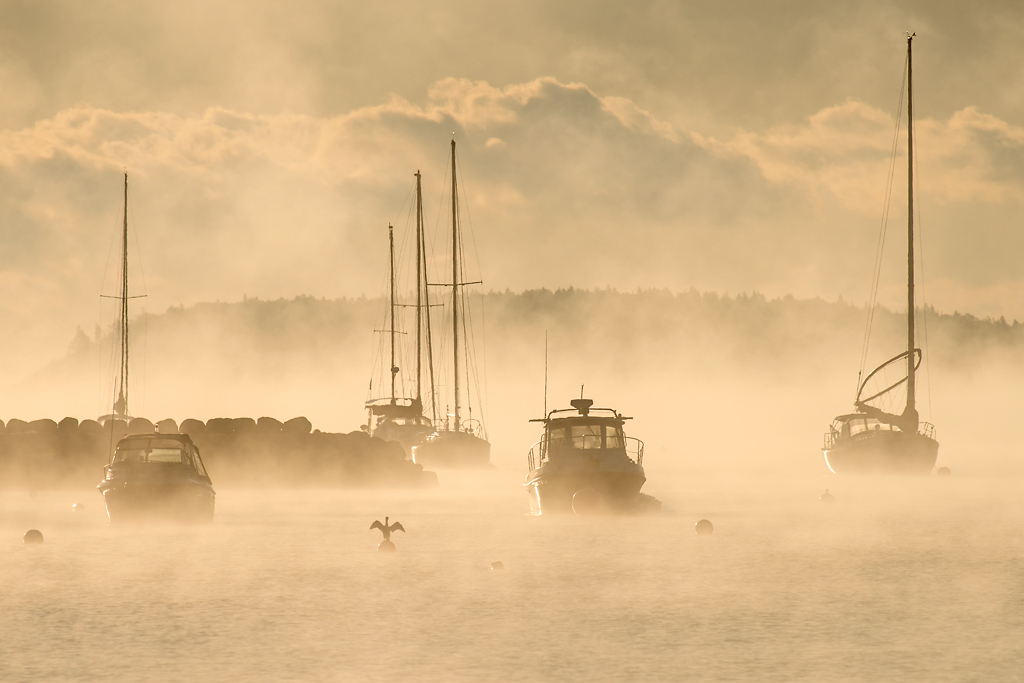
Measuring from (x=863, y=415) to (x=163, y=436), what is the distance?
36935 millimetres

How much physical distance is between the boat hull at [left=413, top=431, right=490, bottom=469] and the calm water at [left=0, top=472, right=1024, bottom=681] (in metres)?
26.0

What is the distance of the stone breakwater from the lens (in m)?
52.9

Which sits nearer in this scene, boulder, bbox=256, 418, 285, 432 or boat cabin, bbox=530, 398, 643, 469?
boat cabin, bbox=530, 398, 643, 469

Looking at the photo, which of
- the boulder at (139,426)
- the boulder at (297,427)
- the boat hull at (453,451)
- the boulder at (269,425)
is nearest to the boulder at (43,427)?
the boulder at (139,426)

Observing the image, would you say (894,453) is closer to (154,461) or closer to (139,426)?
(139,426)

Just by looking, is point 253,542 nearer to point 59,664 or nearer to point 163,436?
point 163,436

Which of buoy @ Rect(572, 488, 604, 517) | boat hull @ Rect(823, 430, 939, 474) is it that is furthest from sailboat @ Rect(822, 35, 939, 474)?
buoy @ Rect(572, 488, 604, 517)

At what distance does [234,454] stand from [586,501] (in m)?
24.4

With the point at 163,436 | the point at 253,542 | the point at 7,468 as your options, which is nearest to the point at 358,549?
the point at 253,542

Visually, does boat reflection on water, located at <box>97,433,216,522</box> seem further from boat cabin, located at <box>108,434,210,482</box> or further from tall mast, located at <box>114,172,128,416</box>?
tall mast, located at <box>114,172,128,416</box>

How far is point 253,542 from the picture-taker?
30.0 meters

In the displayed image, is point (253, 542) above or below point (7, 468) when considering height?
below

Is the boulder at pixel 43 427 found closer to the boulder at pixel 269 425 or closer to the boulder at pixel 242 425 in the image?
the boulder at pixel 242 425

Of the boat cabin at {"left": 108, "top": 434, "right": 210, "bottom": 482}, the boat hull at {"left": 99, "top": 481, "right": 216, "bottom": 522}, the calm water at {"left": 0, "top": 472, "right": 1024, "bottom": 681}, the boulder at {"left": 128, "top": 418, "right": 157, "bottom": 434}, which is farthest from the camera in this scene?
the boulder at {"left": 128, "top": 418, "right": 157, "bottom": 434}
